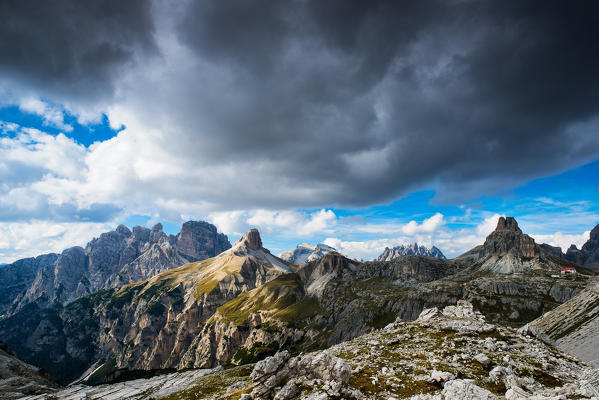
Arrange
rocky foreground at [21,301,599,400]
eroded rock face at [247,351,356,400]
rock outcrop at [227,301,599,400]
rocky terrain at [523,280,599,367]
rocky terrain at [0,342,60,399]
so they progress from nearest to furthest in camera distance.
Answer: rock outcrop at [227,301,599,400] → rocky foreground at [21,301,599,400] → eroded rock face at [247,351,356,400] → rocky terrain at [523,280,599,367] → rocky terrain at [0,342,60,399]

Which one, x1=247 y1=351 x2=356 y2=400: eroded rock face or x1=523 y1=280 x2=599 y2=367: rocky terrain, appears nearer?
x1=247 y1=351 x2=356 y2=400: eroded rock face

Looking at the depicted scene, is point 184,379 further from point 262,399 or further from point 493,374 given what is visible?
point 493,374

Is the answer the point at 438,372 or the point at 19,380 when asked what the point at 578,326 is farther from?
the point at 19,380

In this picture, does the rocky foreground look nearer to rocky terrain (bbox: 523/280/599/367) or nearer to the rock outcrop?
the rock outcrop

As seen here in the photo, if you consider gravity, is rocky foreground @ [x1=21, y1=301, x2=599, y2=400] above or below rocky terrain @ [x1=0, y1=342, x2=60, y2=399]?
above

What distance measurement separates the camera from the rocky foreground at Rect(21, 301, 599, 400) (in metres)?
26.5

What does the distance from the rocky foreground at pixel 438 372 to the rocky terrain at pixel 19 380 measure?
87462mm

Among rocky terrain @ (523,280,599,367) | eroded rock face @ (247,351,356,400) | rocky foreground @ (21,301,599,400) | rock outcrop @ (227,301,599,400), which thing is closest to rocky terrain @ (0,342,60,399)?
rocky foreground @ (21,301,599,400)

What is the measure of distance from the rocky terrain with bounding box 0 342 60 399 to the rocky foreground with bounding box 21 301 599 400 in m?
87.5

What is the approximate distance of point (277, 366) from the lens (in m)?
35.5

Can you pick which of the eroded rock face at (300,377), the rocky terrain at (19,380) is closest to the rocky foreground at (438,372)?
the eroded rock face at (300,377)

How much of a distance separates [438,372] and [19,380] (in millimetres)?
131138

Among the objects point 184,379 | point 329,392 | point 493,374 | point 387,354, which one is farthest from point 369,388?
point 184,379

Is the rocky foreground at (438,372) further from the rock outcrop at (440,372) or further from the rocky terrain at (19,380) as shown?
the rocky terrain at (19,380)
